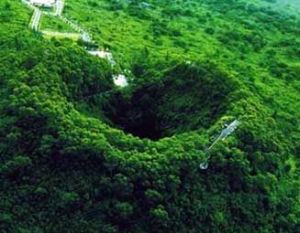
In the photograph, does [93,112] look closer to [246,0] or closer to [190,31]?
[190,31]

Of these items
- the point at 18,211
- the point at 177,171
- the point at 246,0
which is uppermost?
the point at 177,171

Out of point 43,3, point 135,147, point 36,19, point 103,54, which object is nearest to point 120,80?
point 103,54

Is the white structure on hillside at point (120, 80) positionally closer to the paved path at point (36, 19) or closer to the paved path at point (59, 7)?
the paved path at point (36, 19)

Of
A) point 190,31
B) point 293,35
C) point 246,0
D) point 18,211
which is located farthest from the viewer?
point 246,0

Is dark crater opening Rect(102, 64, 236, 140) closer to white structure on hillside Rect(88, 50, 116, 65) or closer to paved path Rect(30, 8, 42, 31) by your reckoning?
white structure on hillside Rect(88, 50, 116, 65)

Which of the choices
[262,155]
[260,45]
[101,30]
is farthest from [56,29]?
[262,155]
